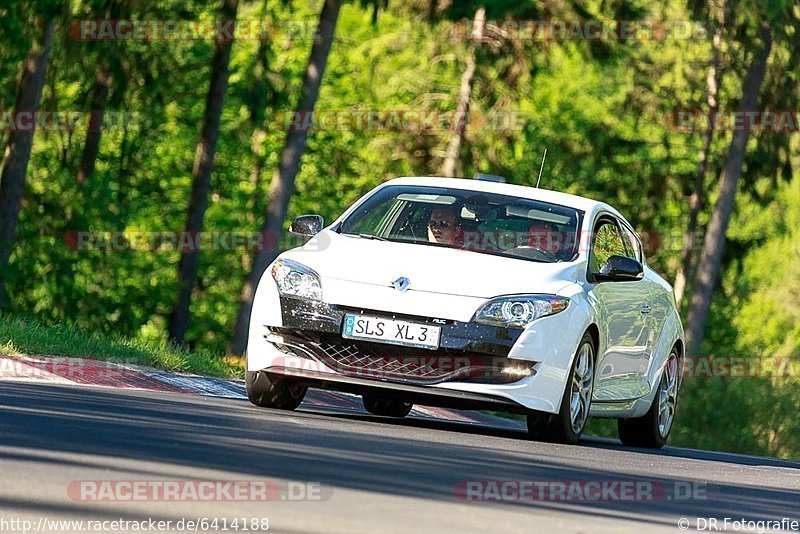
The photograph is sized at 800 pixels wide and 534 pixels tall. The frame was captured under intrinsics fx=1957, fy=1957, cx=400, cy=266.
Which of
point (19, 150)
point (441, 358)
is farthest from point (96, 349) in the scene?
point (19, 150)

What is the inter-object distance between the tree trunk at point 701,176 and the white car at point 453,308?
2923 cm

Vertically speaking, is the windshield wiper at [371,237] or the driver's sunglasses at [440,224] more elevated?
the driver's sunglasses at [440,224]

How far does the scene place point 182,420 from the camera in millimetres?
11086

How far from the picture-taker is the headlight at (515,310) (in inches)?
481

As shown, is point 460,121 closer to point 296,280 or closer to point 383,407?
point 383,407

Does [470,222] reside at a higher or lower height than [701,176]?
lower

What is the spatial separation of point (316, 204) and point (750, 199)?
47.3 feet

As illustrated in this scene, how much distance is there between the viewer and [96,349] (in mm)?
15977

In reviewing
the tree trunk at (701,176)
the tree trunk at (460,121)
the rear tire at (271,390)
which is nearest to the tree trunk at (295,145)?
the tree trunk at (460,121)

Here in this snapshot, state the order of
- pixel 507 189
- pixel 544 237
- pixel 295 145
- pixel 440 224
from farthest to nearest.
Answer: pixel 295 145 → pixel 507 189 → pixel 440 224 → pixel 544 237

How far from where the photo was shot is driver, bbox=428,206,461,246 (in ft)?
44.1

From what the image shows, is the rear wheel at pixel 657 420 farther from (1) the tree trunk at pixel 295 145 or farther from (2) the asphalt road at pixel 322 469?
(1) the tree trunk at pixel 295 145

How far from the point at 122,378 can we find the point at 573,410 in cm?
374

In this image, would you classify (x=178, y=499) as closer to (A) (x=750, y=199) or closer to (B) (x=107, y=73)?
(B) (x=107, y=73)
